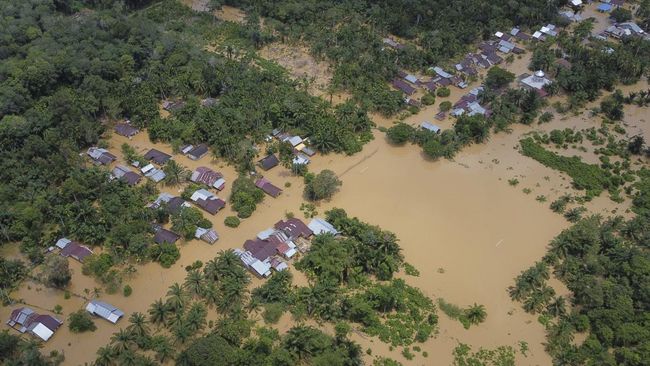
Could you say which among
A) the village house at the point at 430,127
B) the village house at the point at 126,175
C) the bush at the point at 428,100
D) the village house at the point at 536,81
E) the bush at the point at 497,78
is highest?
the bush at the point at 497,78

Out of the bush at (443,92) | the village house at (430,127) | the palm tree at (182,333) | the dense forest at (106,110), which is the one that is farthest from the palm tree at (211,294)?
the bush at (443,92)

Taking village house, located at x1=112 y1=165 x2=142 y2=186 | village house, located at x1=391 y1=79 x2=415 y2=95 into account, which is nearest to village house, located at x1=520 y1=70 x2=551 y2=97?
village house, located at x1=391 y1=79 x2=415 y2=95

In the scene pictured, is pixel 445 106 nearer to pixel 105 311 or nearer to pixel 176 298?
pixel 176 298

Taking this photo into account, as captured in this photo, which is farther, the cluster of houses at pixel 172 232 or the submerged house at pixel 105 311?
the cluster of houses at pixel 172 232

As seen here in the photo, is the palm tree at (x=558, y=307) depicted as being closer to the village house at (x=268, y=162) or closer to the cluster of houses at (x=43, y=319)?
the village house at (x=268, y=162)

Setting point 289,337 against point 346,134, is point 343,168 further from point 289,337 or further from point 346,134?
point 289,337

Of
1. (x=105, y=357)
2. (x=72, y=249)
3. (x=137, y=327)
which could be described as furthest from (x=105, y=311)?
(x=72, y=249)

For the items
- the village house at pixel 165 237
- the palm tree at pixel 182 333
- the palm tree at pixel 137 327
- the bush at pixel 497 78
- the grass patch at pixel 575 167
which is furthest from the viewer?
the bush at pixel 497 78

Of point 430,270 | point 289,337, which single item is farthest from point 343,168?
point 289,337
